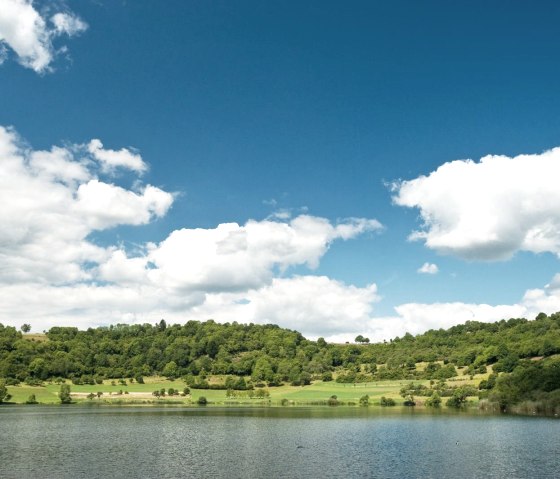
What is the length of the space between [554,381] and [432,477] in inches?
4074

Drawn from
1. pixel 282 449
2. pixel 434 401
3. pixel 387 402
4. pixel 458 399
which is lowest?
pixel 282 449

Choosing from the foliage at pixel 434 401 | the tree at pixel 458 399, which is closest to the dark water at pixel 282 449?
the tree at pixel 458 399

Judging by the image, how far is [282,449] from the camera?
7962 cm

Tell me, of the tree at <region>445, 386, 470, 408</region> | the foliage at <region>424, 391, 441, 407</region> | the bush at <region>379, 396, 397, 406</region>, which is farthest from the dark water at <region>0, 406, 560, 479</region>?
the bush at <region>379, 396, 397, 406</region>

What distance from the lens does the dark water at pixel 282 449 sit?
61.5 meters

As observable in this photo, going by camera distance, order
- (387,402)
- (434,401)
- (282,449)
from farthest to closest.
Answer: (387,402) < (434,401) < (282,449)

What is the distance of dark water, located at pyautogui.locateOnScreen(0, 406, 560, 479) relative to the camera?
61.5 metres

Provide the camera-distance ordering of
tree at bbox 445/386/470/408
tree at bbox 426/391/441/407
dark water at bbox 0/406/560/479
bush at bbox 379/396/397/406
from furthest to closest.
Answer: bush at bbox 379/396/397/406, tree at bbox 426/391/441/407, tree at bbox 445/386/470/408, dark water at bbox 0/406/560/479

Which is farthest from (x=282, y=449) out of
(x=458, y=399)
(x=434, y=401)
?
(x=434, y=401)

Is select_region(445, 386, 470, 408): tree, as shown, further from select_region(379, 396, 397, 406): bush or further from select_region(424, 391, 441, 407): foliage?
select_region(379, 396, 397, 406): bush

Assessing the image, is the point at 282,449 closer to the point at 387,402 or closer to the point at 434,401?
the point at 434,401

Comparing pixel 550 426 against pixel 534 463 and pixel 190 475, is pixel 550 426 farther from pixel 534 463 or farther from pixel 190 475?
pixel 190 475

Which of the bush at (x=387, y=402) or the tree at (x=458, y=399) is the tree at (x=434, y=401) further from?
the bush at (x=387, y=402)

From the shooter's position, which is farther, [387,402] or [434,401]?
[387,402]
